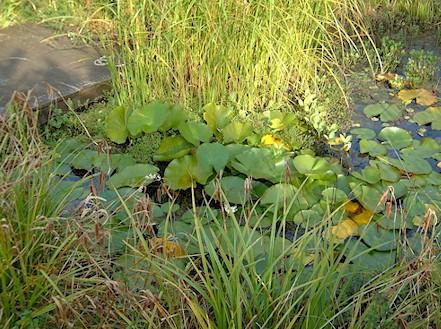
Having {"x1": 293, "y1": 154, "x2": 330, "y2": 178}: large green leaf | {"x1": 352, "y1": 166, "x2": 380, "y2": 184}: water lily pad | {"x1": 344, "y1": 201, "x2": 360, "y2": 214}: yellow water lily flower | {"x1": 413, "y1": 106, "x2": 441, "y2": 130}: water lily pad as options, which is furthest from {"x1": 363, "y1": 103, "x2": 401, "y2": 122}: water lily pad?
{"x1": 344, "y1": 201, "x2": 360, "y2": 214}: yellow water lily flower

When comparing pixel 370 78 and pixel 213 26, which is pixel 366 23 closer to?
pixel 370 78

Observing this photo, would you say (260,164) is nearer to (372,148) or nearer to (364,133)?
(372,148)

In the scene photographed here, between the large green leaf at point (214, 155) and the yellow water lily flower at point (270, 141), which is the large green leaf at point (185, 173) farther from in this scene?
the yellow water lily flower at point (270, 141)

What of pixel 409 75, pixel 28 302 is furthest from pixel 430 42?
pixel 28 302

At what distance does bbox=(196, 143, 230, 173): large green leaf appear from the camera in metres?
2.79

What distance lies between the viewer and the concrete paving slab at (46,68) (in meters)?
3.38

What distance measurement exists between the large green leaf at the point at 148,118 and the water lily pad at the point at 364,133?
100 centimetres

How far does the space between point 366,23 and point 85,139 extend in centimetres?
228

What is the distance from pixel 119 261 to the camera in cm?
225

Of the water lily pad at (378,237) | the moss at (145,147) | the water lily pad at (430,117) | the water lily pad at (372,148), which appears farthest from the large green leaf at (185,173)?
the water lily pad at (430,117)

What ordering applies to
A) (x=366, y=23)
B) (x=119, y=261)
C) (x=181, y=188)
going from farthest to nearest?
1. (x=366, y=23)
2. (x=181, y=188)
3. (x=119, y=261)

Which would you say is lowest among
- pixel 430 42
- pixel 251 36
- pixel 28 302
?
pixel 430 42

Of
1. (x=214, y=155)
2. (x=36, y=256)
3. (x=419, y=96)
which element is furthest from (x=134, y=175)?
(x=419, y=96)

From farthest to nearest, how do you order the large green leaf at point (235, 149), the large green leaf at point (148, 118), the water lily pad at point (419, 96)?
the water lily pad at point (419, 96)
the large green leaf at point (148, 118)
the large green leaf at point (235, 149)
